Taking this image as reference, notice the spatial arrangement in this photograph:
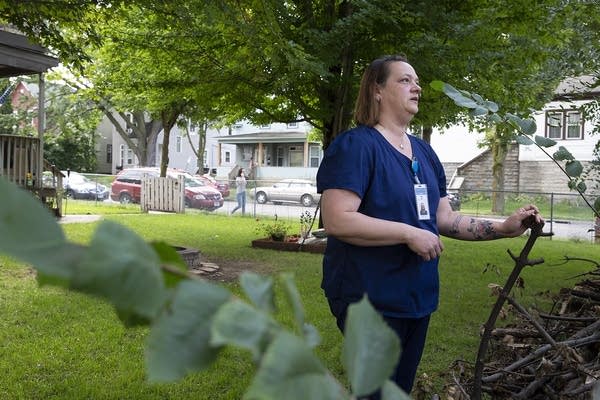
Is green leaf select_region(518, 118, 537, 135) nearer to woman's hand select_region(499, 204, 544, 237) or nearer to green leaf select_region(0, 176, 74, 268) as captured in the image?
woman's hand select_region(499, 204, 544, 237)

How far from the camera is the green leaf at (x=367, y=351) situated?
41cm

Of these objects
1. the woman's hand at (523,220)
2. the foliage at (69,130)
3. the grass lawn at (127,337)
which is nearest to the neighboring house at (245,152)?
the foliage at (69,130)

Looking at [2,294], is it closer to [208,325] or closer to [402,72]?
[402,72]

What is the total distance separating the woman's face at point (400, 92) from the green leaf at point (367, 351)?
1963 millimetres

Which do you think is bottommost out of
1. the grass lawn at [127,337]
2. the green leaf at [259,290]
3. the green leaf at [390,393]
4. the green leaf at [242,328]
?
the grass lawn at [127,337]

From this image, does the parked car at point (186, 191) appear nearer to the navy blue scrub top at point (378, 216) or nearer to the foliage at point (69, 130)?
the foliage at point (69, 130)

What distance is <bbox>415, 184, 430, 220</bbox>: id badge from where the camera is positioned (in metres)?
2.26

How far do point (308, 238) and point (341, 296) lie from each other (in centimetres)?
946

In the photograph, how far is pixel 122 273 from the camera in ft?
1.17

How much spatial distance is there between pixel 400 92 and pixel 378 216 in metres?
0.50

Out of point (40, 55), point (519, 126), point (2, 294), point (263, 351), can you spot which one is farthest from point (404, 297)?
point (40, 55)

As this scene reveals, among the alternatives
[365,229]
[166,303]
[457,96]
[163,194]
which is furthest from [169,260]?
[163,194]

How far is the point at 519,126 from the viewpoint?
6.19ft

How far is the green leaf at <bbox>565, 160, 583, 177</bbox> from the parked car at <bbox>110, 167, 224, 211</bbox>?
64.3ft
